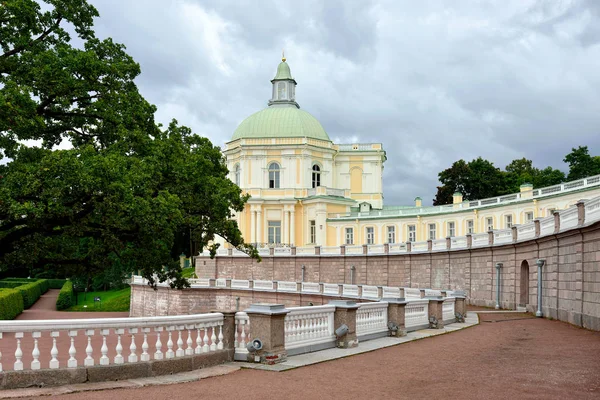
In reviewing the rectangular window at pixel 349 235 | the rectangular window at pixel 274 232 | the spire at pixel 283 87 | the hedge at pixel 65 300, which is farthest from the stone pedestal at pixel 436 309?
the spire at pixel 283 87

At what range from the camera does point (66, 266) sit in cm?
2539

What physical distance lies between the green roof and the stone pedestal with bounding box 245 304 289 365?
246ft

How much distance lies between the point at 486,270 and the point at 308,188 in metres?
39.9

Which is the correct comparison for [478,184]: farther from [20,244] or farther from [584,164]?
[20,244]

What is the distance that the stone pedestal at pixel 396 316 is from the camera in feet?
57.2

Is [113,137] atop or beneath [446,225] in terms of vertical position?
atop

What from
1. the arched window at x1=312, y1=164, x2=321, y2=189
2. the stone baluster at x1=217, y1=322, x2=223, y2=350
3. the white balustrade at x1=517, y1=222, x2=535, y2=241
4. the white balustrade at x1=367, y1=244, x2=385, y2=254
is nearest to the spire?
the arched window at x1=312, y1=164, x2=321, y2=189

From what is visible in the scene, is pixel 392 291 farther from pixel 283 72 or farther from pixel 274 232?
pixel 283 72

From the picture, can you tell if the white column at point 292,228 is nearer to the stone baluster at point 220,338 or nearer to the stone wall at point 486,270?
the stone wall at point 486,270

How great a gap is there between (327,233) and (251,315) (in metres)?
57.2

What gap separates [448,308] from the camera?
22422 mm

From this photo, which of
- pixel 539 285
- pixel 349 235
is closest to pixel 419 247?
pixel 539 285

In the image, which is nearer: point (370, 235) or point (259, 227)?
point (370, 235)

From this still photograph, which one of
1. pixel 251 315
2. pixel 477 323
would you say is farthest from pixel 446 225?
pixel 251 315
